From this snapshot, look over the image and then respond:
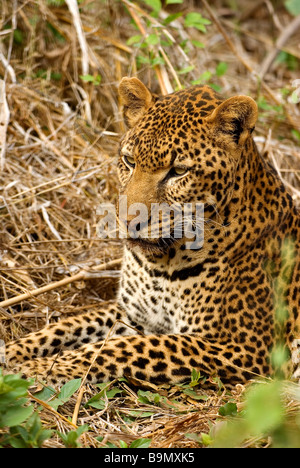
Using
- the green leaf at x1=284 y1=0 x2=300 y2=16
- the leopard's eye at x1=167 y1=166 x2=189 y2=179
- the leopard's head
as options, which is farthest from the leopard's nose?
the green leaf at x1=284 y1=0 x2=300 y2=16

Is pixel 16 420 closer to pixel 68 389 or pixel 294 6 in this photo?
pixel 68 389

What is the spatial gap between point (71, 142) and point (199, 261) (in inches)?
130

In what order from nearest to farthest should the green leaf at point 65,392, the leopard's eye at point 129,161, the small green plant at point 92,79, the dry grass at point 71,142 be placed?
the green leaf at point 65,392 < the leopard's eye at point 129,161 < the dry grass at point 71,142 < the small green plant at point 92,79

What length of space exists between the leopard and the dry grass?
0.29m

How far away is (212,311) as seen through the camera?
5082mm

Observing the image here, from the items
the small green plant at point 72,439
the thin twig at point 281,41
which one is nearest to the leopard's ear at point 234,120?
the small green plant at point 72,439

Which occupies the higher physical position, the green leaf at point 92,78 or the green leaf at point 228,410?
the green leaf at point 92,78

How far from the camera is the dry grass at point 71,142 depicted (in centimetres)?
612

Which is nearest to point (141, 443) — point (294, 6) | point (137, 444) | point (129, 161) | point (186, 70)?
point (137, 444)

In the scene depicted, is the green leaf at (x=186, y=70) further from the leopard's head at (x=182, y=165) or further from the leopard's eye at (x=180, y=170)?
the leopard's eye at (x=180, y=170)

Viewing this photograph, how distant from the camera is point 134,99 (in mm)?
5254

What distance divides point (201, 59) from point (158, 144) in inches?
210

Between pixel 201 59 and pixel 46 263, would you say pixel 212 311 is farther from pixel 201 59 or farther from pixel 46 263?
pixel 201 59

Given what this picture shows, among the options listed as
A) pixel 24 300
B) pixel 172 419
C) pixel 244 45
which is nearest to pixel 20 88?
pixel 24 300
